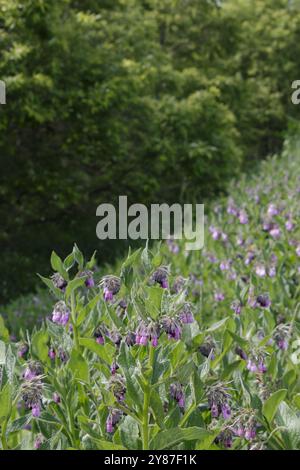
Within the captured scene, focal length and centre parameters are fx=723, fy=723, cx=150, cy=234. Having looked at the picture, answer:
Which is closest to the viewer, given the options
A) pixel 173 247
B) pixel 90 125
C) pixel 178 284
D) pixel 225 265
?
pixel 178 284

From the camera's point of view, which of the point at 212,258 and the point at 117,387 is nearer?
the point at 117,387

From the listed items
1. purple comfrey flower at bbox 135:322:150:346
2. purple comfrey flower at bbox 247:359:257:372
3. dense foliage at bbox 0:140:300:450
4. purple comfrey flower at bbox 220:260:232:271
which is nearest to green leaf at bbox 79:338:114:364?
dense foliage at bbox 0:140:300:450

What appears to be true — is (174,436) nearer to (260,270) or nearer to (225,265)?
(260,270)

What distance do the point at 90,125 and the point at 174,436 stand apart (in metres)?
7.03

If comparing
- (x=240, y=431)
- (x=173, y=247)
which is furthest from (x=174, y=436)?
(x=173, y=247)

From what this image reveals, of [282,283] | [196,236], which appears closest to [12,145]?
[196,236]

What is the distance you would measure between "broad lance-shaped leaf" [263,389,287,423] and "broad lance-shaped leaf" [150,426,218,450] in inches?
7.7

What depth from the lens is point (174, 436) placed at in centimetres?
158

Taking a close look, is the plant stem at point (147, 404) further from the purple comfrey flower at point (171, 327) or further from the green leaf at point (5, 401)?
the green leaf at point (5, 401)

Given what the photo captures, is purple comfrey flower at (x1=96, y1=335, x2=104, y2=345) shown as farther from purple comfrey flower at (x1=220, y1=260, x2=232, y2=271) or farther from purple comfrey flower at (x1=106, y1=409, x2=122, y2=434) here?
purple comfrey flower at (x1=220, y1=260, x2=232, y2=271)

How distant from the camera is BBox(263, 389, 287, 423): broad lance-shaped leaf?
65.7 inches

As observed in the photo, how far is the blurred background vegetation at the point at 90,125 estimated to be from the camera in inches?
299
